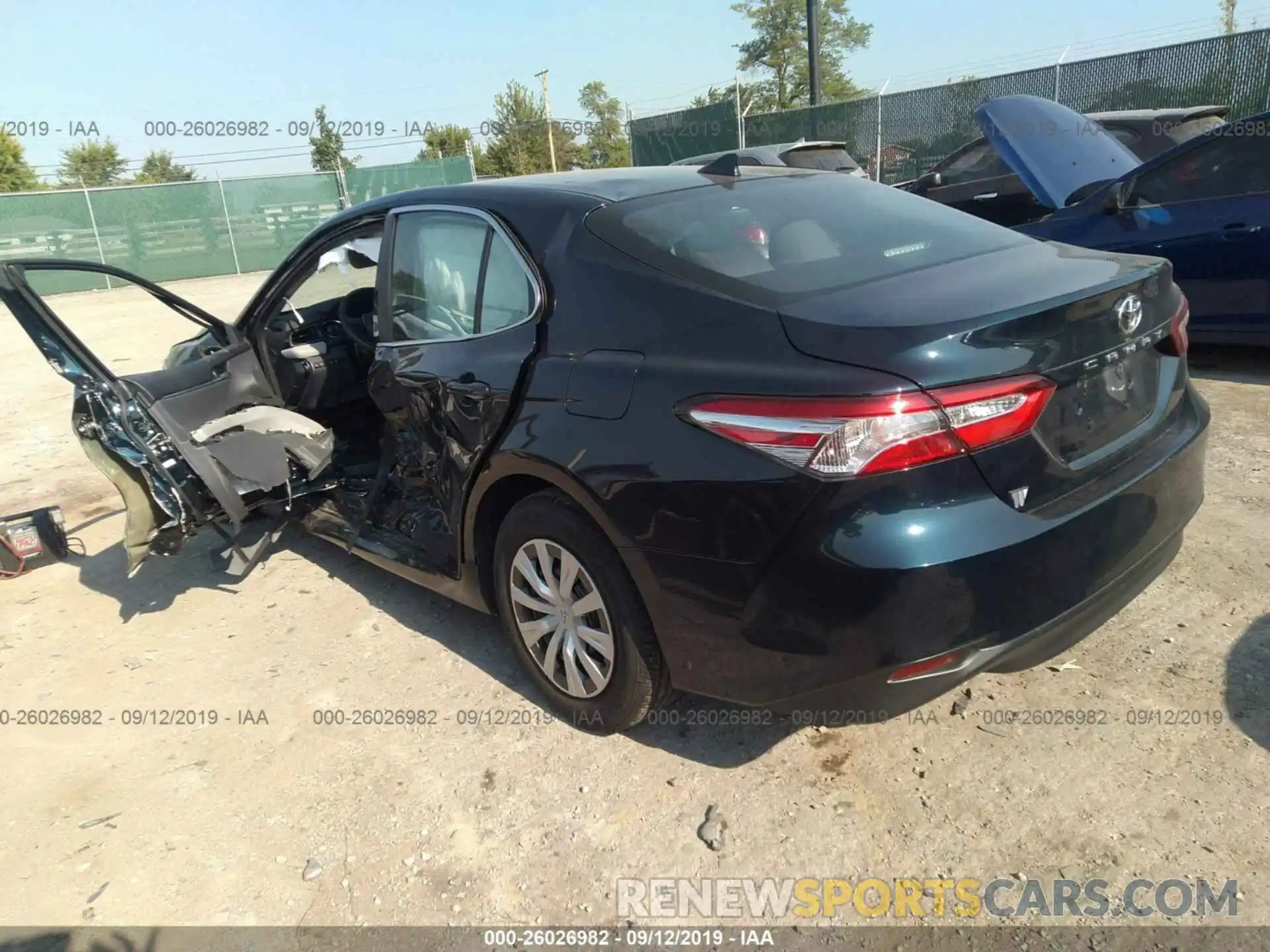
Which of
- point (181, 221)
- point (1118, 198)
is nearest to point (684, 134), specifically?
point (181, 221)

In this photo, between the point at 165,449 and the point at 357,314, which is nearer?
the point at 165,449

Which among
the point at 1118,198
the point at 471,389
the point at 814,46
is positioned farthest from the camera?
the point at 814,46

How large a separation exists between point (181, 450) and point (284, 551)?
1.24 meters

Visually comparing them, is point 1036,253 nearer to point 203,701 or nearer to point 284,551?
point 203,701

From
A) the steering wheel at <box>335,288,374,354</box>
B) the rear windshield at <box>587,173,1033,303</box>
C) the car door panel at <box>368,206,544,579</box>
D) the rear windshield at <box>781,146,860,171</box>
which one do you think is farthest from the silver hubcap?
the rear windshield at <box>781,146,860,171</box>

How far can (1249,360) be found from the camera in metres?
6.30

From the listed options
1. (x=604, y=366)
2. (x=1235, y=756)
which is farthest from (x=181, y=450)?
(x=1235, y=756)

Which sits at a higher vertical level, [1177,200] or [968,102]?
[968,102]

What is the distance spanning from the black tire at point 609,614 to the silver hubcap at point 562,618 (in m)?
0.03

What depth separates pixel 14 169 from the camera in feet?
129

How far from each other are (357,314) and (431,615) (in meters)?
1.85

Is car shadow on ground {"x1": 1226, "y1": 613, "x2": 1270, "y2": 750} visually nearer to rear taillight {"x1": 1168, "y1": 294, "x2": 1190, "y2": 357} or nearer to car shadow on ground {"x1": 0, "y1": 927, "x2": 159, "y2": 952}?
rear taillight {"x1": 1168, "y1": 294, "x2": 1190, "y2": 357}

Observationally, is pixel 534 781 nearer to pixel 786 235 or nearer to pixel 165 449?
pixel 786 235

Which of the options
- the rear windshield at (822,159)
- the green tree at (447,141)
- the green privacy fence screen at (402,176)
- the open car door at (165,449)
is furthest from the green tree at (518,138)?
the open car door at (165,449)
